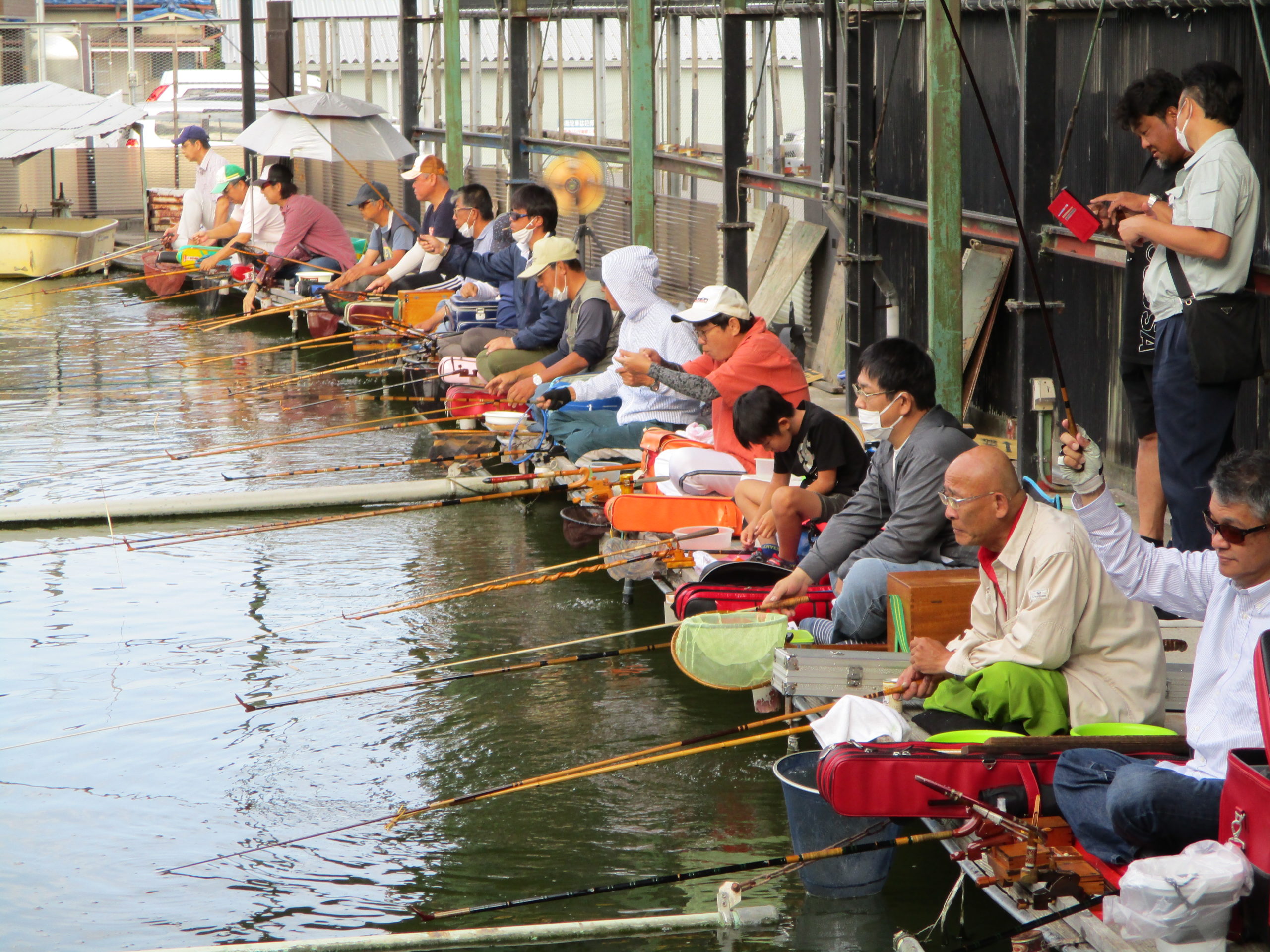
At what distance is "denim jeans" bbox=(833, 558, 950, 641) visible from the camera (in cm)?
514

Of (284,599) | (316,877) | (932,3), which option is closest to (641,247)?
(932,3)

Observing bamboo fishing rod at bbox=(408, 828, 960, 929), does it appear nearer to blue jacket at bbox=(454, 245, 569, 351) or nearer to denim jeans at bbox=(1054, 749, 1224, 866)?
denim jeans at bbox=(1054, 749, 1224, 866)

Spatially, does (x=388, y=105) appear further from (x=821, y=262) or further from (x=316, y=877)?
(x=316, y=877)

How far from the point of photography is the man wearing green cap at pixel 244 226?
1588cm

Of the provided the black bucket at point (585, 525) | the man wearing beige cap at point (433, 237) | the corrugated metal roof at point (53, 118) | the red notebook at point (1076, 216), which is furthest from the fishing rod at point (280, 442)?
the corrugated metal roof at point (53, 118)

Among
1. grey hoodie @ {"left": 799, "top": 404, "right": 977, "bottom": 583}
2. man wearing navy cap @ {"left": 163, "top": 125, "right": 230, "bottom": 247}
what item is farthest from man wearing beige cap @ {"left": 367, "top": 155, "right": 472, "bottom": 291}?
grey hoodie @ {"left": 799, "top": 404, "right": 977, "bottom": 583}

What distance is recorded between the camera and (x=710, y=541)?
6379 millimetres

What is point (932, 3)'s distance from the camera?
6.91m

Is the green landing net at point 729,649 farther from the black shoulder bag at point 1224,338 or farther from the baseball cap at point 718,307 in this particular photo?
the baseball cap at point 718,307

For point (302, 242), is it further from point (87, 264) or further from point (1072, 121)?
point (1072, 121)

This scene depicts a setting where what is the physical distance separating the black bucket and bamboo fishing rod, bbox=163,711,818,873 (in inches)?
81.0

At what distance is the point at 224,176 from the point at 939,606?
45.8ft

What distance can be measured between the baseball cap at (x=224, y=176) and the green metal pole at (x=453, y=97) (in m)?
2.33

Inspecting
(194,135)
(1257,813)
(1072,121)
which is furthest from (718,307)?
(194,135)
